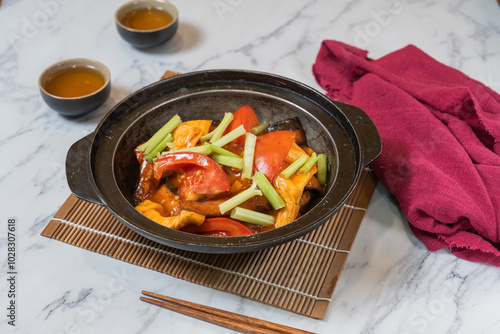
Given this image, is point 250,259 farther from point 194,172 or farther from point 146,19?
point 146,19

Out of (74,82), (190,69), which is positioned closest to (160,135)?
(74,82)

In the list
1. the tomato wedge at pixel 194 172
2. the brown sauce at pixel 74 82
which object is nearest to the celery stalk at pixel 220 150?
the tomato wedge at pixel 194 172

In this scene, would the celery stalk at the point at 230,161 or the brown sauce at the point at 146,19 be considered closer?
the celery stalk at the point at 230,161

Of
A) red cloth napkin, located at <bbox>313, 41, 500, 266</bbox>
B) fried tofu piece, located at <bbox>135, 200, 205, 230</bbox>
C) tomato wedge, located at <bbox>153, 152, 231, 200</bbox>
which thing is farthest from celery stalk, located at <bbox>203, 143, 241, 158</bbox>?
red cloth napkin, located at <bbox>313, 41, 500, 266</bbox>

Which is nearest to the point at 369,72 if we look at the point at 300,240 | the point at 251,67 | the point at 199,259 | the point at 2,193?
the point at 251,67

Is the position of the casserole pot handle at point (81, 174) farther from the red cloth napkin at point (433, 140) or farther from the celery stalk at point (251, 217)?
the red cloth napkin at point (433, 140)

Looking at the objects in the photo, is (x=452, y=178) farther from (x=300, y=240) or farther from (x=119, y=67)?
(x=119, y=67)
